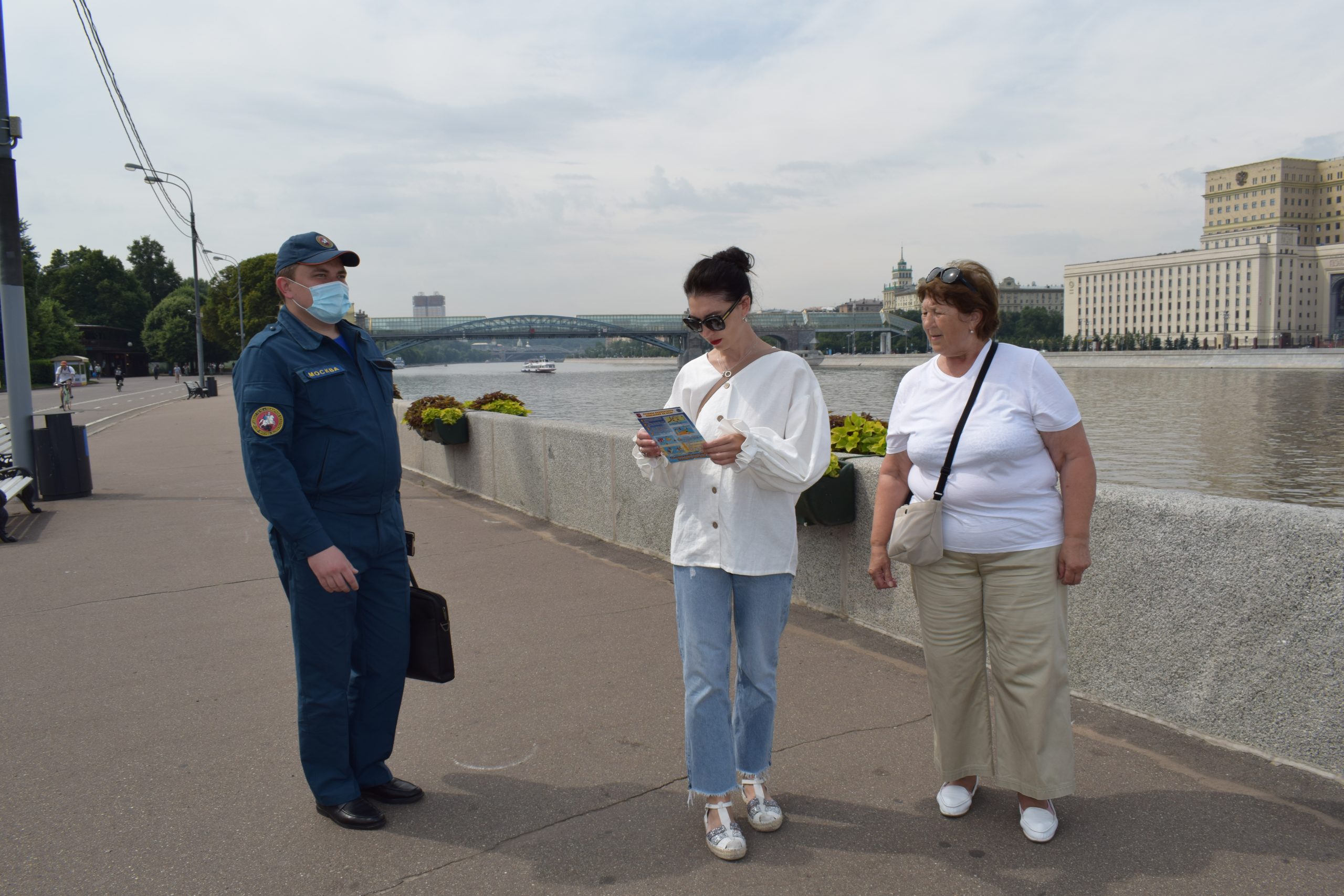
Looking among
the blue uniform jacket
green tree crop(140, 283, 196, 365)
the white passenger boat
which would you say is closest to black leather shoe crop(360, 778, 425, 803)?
the blue uniform jacket

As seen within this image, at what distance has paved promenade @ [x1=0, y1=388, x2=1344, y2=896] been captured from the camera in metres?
2.81

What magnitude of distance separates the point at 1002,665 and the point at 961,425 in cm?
77

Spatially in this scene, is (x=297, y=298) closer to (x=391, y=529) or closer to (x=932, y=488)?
(x=391, y=529)

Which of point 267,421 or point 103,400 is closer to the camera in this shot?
point 267,421

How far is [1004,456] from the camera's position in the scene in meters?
2.93

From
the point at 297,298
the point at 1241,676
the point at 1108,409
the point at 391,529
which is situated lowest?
the point at 1108,409

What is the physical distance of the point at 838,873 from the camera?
2793 millimetres

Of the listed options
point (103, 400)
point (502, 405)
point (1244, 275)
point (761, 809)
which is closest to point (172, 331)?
point (103, 400)

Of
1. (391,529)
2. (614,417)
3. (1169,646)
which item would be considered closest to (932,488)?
(1169,646)

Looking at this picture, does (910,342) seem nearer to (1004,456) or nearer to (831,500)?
(831,500)

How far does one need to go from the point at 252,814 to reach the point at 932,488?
254cm

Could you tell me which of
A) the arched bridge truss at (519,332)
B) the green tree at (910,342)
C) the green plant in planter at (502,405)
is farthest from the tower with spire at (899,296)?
Answer: the green plant in planter at (502,405)

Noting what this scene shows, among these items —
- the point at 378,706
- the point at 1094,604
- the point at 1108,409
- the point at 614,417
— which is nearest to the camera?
the point at 378,706

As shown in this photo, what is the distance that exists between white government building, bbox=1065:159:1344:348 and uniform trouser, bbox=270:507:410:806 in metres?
154
